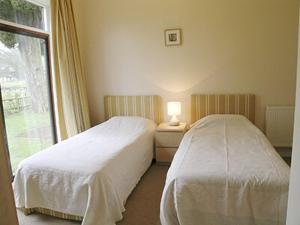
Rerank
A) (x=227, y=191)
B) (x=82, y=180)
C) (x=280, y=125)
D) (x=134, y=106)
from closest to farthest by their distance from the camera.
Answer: (x=227, y=191) → (x=82, y=180) → (x=280, y=125) → (x=134, y=106)

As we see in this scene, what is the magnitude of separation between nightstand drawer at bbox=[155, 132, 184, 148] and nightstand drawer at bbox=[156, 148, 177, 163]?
3.1 inches

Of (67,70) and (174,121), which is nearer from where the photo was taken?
(67,70)

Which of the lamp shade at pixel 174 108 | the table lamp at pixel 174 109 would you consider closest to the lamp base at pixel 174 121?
the table lamp at pixel 174 109

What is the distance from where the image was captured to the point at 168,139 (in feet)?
11.4

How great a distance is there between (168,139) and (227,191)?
1754 millimetres

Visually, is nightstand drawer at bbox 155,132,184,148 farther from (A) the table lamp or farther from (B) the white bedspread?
(B) the white bedspread

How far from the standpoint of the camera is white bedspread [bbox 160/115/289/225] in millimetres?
1698

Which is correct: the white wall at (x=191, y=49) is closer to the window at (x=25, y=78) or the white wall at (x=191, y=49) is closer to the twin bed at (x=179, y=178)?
the twin bed at (x=179, y=178)

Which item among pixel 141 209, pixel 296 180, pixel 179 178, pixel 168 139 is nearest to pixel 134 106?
pixel 168 139

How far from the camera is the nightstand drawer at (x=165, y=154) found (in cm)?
351

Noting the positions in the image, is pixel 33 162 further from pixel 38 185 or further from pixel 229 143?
pixel 229 143

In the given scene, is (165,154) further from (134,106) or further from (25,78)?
(25,78)

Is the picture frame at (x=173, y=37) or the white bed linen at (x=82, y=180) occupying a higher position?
the picture frame at (x=173, y=37)

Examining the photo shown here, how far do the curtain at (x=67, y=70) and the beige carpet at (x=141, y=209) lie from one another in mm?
1410
